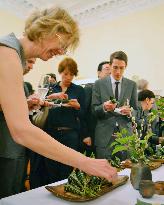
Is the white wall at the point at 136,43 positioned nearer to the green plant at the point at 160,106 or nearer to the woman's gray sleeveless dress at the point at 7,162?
the green plant at the point at 160,106

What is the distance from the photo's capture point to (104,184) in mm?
1328

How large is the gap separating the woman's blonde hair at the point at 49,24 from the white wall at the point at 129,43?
391cm

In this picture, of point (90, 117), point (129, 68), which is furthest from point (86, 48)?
point (90, 117)

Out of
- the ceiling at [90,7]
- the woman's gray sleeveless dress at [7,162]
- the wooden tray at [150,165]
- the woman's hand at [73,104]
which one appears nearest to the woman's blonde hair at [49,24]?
the woman's gray sleeveless dress at [7,162]

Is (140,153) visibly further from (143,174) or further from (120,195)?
(120,195)

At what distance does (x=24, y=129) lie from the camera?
0.97 meters

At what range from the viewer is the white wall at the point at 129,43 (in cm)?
496

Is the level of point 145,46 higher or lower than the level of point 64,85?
higher

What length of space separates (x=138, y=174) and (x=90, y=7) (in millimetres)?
4886

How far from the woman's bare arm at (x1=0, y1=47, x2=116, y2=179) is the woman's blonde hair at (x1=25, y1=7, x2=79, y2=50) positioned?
0.26m

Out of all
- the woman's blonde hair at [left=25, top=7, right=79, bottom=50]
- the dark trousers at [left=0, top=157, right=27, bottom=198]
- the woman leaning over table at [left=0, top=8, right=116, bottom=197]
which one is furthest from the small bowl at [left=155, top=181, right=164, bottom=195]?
the woman's blonde hair at [left=25, top=7, right=79, bottom=50]

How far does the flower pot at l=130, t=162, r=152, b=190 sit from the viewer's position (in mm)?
1317

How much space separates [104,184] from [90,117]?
1.61m

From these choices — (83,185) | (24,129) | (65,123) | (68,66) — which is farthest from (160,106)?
(68,66)
